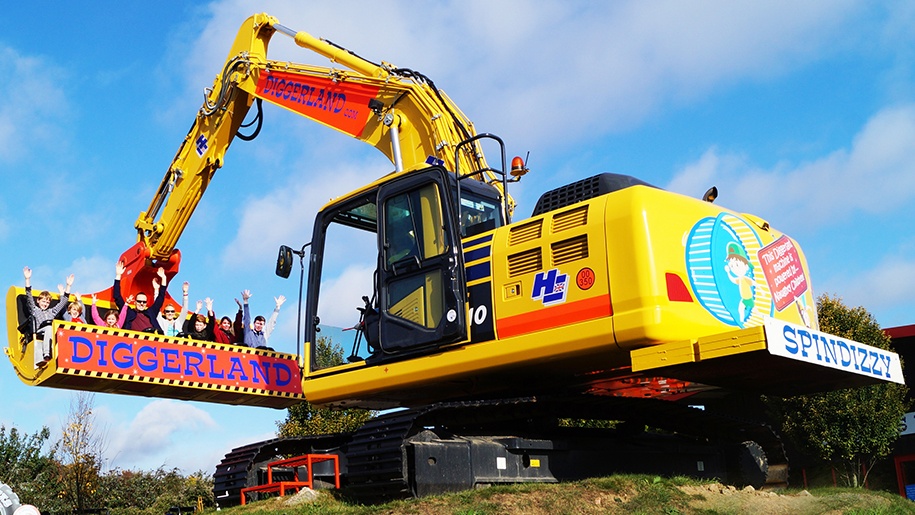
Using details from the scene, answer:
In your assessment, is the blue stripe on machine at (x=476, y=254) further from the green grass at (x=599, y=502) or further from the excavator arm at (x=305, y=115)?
the green grass at (x=599, y=502)

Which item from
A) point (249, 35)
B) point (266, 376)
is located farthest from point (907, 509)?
point (249, 35)

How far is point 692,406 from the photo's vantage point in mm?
9953

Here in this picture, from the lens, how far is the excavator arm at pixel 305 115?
1202cm

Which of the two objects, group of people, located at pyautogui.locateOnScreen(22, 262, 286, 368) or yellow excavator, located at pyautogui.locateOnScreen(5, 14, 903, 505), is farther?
group of people, located at pyautogui.locateOnScreen(22, 262, 286, 368)

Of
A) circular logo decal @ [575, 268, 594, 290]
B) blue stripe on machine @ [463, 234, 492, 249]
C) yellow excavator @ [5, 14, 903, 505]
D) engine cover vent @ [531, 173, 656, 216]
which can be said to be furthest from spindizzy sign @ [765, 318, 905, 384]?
blue stripe on machine @ [463, 234, 492, 249]

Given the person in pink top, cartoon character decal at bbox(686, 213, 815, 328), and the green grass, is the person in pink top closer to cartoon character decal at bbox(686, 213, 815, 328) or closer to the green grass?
the green grass

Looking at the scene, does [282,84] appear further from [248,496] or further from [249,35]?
[248,496]

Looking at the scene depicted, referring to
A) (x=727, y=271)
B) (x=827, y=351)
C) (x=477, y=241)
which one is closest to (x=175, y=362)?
(x=477, y=241)

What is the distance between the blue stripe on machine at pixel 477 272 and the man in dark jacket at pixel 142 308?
26.8 feet

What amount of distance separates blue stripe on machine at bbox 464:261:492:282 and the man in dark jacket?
8.17 metres

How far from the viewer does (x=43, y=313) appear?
46.8ft

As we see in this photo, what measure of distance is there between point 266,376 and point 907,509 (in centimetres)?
988

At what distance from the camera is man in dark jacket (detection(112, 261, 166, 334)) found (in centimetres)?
1516

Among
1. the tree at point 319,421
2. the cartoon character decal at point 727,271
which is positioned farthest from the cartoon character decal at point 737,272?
the tree at point 319,421
